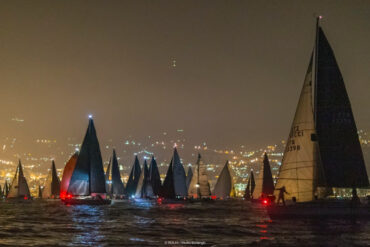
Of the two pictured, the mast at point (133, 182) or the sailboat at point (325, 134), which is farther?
the mast at point (133, 182)

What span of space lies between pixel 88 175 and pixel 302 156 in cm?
4106

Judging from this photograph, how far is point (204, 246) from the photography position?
24.9m

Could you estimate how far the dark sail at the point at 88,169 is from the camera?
73.1 meters

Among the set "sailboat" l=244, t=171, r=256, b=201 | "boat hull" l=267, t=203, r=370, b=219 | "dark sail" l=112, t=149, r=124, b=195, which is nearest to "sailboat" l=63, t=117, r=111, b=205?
"dark sail" l=112, t=149, r=124, b=195

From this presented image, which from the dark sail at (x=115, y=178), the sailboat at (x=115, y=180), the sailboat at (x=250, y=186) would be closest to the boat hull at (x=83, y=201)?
the sailboat at (x=115, y=180)

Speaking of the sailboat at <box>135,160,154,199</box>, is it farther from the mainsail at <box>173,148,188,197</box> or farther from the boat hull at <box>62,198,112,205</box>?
the boat hull at <box>62,198,112,205</box>

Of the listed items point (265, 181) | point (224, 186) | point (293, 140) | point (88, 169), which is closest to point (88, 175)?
point (88, 169)

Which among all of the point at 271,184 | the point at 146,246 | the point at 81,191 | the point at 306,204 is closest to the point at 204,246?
the point at 146,246

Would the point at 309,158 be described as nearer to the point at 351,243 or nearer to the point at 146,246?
the point at 351,243

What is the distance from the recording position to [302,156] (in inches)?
1544

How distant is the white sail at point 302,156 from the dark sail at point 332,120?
709mm

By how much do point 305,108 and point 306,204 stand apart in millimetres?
7200

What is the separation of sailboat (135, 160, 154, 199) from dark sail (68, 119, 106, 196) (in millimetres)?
35407

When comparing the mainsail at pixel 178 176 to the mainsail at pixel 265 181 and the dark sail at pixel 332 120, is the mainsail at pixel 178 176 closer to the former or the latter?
the mainsail at pixel 265 181
